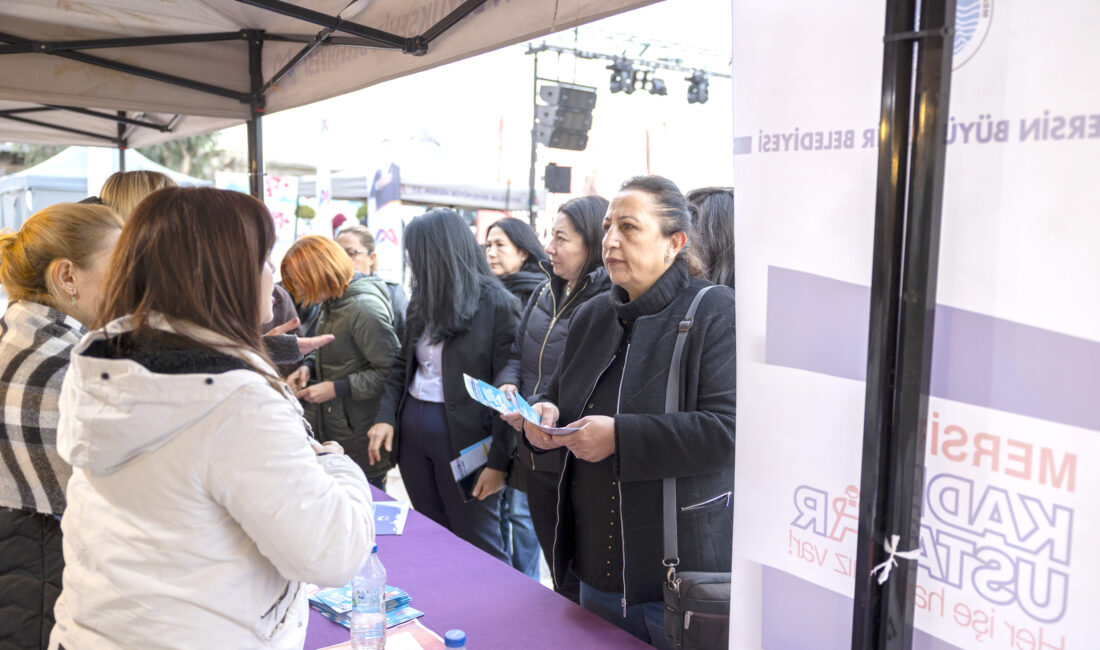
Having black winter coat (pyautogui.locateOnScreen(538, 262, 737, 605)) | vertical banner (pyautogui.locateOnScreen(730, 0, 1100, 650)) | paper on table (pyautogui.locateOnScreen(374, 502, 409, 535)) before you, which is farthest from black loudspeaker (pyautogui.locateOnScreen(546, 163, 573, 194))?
vertical banner (pyautogui.locateOnScreen(730, 0, 1100, 650))

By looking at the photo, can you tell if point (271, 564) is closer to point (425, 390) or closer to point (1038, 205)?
point (1038, 205)

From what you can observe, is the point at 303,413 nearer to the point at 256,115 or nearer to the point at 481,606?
the point at 481,606

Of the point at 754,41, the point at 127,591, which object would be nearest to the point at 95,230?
the point at 127,591

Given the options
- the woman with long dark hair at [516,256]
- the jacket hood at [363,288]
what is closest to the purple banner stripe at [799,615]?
the woman with long dark hair at [516,256]

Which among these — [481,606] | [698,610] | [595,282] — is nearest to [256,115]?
[595,282]

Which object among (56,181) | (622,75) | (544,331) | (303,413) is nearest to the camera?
(303,413)

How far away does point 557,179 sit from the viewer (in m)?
10.4

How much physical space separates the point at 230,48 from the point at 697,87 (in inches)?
457

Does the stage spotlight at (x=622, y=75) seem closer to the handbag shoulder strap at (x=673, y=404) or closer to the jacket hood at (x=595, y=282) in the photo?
the jacket hood at (x=595, y=282)

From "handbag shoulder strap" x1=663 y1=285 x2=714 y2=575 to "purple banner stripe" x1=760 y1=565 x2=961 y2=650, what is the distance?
1.71 ft

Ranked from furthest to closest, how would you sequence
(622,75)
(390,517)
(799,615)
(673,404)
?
(622,75) → (390,517) → (673,404) → (799,615)

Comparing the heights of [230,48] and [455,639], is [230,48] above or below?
above

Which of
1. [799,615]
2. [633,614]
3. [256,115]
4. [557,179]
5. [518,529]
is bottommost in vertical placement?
[518,529]

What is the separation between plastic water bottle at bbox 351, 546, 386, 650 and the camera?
1.53 m
